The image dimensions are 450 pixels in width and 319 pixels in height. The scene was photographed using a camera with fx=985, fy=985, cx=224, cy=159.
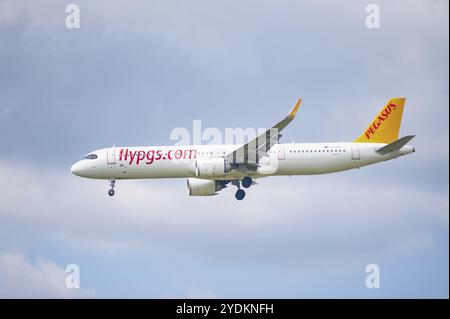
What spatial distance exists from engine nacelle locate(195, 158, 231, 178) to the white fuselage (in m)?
0.93

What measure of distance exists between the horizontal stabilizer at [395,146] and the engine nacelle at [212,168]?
479 inches

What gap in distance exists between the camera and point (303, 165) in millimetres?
76750

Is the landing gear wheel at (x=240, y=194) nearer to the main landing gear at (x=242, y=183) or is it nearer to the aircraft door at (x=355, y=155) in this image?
the main landing gear at (x=242, y=183)

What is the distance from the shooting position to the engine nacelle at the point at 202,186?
261 ft

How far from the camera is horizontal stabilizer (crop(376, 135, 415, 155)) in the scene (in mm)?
75000

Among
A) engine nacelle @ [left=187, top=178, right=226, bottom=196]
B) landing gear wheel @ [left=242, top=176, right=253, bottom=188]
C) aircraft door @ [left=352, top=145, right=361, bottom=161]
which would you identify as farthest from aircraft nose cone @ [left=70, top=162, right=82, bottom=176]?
aircraft door @ [left=352, top=145, right=361, bottom=161]

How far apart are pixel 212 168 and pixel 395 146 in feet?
47.3

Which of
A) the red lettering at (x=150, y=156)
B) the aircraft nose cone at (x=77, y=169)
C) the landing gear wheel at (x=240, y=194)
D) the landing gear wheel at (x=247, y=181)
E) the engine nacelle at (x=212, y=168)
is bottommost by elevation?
the landing gear wheel at (x=240, y=194)

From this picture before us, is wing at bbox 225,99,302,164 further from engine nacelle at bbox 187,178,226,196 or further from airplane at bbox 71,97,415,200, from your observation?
engine nacelle at bbox 187,178,226,196

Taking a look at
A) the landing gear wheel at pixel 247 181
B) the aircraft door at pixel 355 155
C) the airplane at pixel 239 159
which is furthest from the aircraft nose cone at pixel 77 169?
the aircraft door at pixel 355 155

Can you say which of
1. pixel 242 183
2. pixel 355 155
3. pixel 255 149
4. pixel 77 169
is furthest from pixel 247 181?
pixel 77 169

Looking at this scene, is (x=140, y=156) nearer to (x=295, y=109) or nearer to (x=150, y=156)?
(x=150, y=156)
